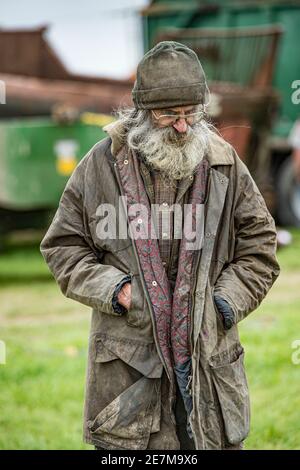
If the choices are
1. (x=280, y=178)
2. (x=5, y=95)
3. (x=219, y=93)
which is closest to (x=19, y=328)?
(x=5, y=95)

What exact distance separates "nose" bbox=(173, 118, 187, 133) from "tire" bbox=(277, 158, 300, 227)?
390 inches

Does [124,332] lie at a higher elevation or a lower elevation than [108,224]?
lower

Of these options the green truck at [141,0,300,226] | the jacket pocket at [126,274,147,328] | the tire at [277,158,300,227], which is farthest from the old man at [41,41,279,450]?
the tire at [277,158,300,227]

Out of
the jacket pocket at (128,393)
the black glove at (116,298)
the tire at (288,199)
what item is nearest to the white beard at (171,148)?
the black glove at (116,298)

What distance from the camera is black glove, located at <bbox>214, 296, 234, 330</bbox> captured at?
130 inches

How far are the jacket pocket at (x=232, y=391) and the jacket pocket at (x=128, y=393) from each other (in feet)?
0.70

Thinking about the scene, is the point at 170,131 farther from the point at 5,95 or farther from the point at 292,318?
the point at 5,95

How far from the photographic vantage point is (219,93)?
11211 millimetres

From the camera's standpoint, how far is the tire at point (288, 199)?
43.1 ft

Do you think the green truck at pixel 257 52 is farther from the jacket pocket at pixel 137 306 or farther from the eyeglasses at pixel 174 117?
the jacket pocket at pixel 137 306

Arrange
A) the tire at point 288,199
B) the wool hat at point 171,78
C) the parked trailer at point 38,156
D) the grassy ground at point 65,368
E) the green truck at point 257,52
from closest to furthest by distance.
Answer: the wool hat at point 171,78 < the grassy ground at point 65,368 < the parked trailer at point 38,156 < the green truck at point 257,52 < the tire at point 288,199

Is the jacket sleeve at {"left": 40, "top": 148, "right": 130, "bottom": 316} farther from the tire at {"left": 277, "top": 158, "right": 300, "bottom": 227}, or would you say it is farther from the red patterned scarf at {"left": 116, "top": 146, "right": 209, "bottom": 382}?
the tire at {"left": 277, "top": 158, "right": 300, "bottom": 227}

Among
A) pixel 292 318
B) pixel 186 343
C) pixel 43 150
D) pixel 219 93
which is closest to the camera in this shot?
pixel 186 343

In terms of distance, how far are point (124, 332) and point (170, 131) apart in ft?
2.44
